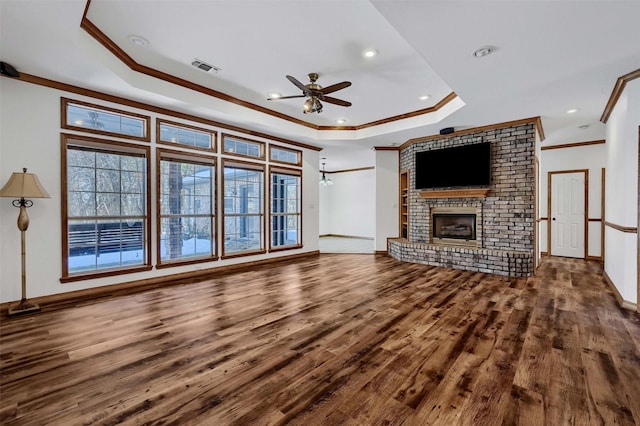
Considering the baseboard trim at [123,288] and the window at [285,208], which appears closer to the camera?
the baseboard trim at [123,288]

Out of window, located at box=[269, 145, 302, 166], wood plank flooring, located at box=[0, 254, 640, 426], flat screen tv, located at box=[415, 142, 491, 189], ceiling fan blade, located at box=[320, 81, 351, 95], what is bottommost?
wood plank flooring, located at box=[0, 254, 640, 426]

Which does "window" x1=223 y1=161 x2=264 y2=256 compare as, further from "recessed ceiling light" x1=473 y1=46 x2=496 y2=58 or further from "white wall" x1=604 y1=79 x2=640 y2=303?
"white wall" x1=604 y1=79 x2=640 y2=303

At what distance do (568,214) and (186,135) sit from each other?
859cm

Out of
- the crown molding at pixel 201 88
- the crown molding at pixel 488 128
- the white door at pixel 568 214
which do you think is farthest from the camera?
the white door at pixel 568 214

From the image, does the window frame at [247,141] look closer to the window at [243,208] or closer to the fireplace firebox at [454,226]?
the window at [243,208]

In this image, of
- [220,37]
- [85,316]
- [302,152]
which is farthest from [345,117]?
[85,316]

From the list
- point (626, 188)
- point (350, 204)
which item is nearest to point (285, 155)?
point (350, 204)

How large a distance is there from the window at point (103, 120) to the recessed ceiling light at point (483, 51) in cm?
466

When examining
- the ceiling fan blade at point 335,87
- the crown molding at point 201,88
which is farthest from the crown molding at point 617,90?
the ceiling fan blade at point 335,87

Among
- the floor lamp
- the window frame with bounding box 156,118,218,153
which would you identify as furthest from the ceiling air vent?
the floor lamp

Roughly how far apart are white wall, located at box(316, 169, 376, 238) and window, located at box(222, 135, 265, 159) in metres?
5.55

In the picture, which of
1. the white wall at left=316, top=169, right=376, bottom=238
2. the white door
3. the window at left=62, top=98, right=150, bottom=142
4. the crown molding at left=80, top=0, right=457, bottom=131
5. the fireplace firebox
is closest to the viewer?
the crown molding at left=80, top=0, right=457, bottom=131

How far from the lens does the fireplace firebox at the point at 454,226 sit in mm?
6098

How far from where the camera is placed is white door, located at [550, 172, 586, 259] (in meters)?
6.82
